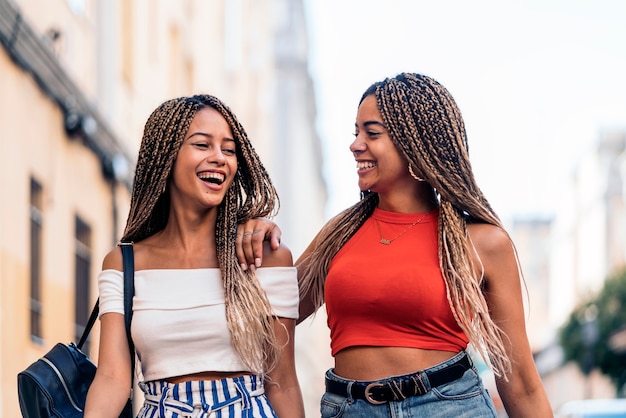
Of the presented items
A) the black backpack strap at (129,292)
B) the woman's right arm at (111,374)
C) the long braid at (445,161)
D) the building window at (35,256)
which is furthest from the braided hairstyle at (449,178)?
the building window at (35,256)

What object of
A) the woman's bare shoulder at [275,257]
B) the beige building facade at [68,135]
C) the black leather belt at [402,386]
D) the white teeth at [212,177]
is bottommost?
the black leather belt at [402,386]

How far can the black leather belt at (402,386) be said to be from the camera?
4.11m

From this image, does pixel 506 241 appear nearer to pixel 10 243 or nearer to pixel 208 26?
pixel 10 243

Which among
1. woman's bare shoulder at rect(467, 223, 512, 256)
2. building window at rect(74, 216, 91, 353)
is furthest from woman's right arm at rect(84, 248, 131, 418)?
building window at rect(74, 216, 91, 353)

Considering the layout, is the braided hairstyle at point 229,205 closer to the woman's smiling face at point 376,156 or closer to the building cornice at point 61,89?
the woman's smiling face at point 376,156

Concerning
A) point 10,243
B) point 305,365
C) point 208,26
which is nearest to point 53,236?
point 10,243

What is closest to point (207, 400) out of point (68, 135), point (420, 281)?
point (420, 281)

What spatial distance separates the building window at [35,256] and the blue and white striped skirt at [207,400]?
661 centimetres

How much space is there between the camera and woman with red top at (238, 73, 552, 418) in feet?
→ 13.6

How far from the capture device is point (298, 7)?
55250 mm

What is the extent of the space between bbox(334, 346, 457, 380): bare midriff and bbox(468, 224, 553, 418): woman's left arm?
0.22 metres

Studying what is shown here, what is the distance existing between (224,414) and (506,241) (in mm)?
1157

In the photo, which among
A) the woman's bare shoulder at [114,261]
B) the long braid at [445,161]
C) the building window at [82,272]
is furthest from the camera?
the building window at [82,272]

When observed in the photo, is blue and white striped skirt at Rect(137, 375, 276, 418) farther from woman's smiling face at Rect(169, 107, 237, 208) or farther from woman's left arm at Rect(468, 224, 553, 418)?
woman's left arm at Rect(468, 224, 553, 418)
